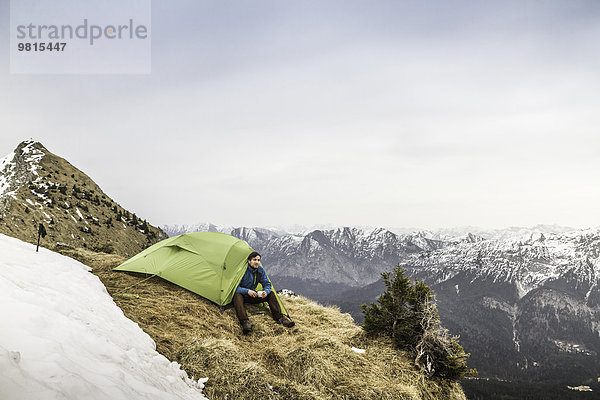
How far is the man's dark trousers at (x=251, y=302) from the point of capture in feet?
32.9

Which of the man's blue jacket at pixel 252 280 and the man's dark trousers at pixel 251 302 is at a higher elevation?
the man's blue jacket at pixel 252 280

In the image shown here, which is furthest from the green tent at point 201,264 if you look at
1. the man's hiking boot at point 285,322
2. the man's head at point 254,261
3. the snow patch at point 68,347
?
the snow patch at point 68,347

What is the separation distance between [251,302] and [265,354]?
3554mm

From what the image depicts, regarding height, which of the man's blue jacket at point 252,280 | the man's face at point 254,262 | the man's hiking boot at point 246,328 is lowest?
the man's hiking boot at point 246,328

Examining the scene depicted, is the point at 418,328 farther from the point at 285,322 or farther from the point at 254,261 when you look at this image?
the point at 254,261

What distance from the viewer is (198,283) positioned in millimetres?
11477

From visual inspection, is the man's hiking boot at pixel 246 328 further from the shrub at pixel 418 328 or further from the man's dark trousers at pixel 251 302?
the shrub at pixel 418 328

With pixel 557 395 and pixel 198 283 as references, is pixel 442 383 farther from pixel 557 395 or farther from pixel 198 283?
pixel 557 395

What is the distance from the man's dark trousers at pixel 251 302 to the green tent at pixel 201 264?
698 mm

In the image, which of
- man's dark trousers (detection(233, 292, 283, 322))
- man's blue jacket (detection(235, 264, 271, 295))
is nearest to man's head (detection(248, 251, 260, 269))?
man's blue jacket (detection(235, 264, 271, 295))

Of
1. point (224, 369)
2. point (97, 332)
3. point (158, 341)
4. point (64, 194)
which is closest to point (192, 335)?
point (158, 341)

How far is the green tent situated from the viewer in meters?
11.3

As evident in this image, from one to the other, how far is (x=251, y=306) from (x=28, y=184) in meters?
54.8

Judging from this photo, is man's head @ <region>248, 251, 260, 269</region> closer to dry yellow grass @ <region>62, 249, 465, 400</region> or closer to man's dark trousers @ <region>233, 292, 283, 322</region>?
man's dark trousers @ <region>233, 292, 283, 322</region>
